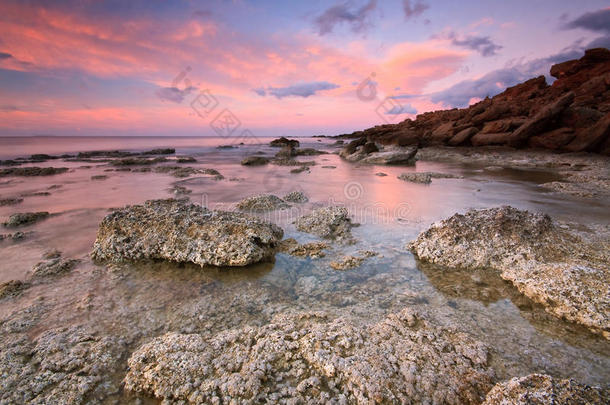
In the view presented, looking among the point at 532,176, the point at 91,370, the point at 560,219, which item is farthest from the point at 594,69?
the point at 91,370

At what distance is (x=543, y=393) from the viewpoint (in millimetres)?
1640

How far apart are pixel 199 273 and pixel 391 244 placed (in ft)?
10.3

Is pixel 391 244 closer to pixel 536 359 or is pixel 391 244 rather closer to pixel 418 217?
pixel 418 217

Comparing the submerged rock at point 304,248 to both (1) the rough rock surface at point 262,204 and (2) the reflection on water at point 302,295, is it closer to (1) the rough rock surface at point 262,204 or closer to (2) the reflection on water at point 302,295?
(2) the reflection on water at point 302,295

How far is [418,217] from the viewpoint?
6430 millimetres

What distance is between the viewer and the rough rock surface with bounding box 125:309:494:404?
1.86m

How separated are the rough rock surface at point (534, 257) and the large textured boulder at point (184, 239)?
259 centimetres

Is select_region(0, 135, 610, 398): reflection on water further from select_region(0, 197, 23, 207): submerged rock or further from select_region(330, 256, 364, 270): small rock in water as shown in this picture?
select_region(0, 197, 23, 207): submerged rock

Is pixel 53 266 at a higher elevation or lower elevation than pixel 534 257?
lower

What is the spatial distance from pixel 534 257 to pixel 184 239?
4.98 m

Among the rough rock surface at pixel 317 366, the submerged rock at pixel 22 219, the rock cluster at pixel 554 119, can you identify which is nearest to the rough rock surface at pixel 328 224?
the rough rock surface at pixel 317 366

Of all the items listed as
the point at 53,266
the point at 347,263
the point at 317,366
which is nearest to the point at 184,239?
the point at 53,266

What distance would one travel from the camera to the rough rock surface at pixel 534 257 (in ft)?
9.04

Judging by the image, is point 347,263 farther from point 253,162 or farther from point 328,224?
point 253,162
